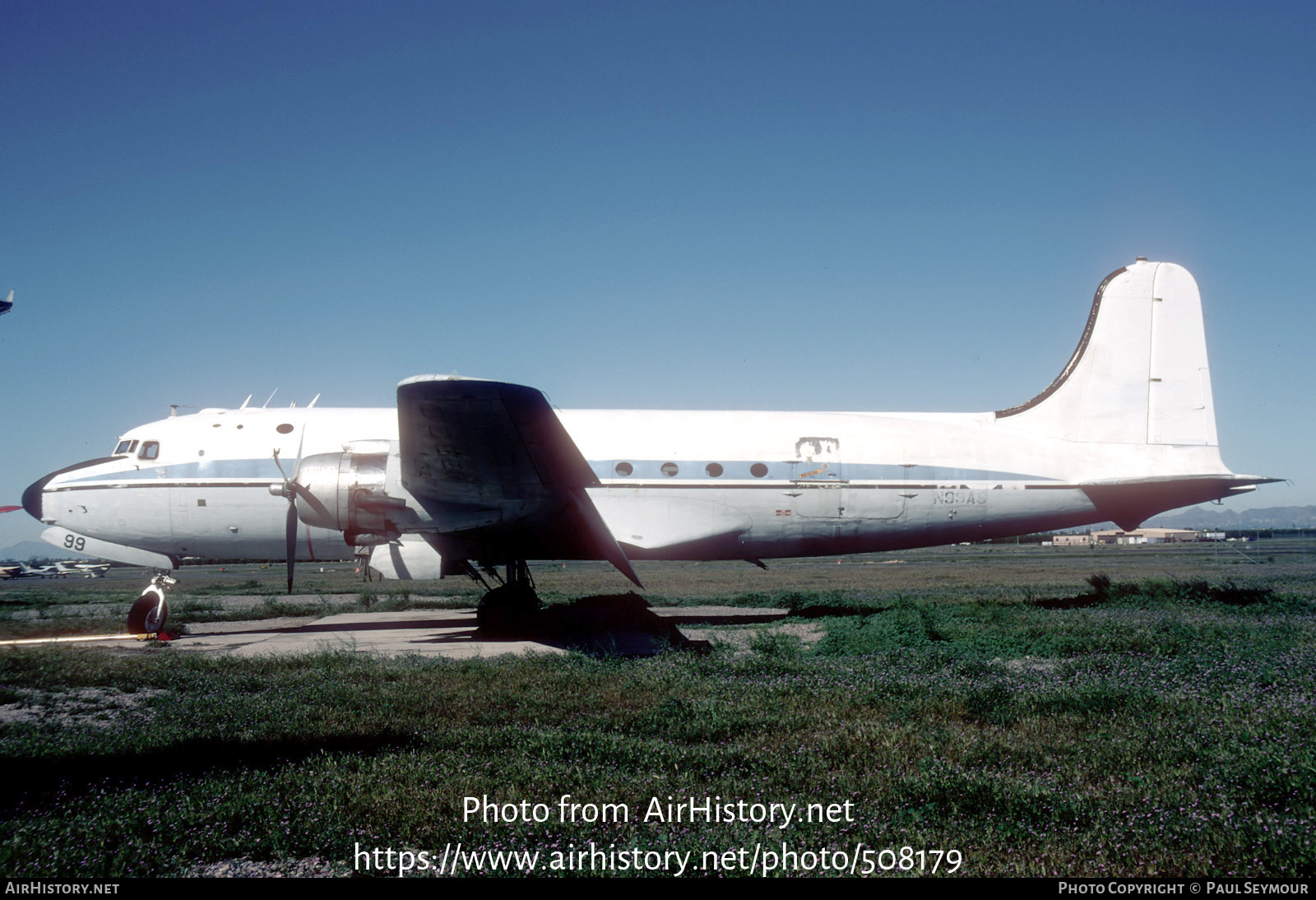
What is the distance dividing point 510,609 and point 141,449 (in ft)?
23.2

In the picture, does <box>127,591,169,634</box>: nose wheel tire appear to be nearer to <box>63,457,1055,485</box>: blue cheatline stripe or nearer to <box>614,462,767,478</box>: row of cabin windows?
<box>63,457,1055,485</box>: blue cheatline stripe

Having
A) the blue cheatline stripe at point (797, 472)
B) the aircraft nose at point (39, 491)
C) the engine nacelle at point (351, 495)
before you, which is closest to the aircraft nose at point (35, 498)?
the aircraft nose at point (39, 491)

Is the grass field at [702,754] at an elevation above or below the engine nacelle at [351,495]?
below

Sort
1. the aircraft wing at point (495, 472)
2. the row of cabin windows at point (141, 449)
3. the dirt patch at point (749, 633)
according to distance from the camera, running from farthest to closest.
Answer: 1. the row of cabin windows at point (141, 449)
2. the dirt patch at point (749, 633)
3. the aircraft wing at point (495, 472)

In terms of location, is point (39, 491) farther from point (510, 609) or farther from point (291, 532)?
point (510, 609)

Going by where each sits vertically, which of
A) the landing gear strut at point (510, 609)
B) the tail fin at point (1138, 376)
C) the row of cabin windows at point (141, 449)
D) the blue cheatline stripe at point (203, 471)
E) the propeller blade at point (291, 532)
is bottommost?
the landing gear strut at point (510, 609)

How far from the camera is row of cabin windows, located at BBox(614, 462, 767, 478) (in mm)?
13078

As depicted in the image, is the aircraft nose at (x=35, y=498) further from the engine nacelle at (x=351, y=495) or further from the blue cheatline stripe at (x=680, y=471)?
the engine nacelle at (x=351, y=495)

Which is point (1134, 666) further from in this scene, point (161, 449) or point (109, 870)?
point (161, 449)

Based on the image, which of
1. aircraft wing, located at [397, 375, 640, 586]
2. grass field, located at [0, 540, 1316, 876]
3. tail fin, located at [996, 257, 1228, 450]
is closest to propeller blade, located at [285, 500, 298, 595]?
aircraft wing, located at [397, 375, 640, 586]

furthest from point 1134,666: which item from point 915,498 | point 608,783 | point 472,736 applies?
point 472,736

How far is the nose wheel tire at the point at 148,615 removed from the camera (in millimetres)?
12602

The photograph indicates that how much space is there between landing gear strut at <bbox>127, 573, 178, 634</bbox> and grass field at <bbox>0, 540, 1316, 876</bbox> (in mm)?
1981

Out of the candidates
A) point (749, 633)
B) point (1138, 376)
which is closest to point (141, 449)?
point (749, 633)
